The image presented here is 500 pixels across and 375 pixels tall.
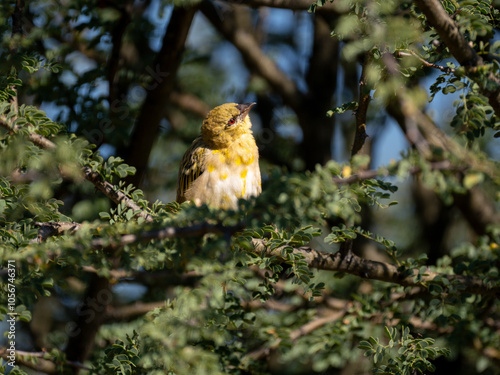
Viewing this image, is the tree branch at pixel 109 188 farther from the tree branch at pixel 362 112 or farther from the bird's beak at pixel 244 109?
the bird's beak at pixel 244 109

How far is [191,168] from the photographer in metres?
4.75

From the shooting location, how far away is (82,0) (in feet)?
15.1

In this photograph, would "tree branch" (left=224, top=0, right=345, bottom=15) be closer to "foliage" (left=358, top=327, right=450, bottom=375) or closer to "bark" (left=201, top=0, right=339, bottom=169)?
"bark" (left=201, top=0, right=339, bottom=169)

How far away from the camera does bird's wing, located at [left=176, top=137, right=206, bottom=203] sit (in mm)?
4695

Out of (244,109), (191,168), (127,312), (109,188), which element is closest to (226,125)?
(244,109)

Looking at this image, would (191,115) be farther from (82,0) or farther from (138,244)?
(138,244)

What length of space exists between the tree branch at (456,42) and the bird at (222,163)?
2275 millimetres

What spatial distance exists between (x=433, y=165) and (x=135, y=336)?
76.2 inches

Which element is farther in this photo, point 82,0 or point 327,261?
point 82,0

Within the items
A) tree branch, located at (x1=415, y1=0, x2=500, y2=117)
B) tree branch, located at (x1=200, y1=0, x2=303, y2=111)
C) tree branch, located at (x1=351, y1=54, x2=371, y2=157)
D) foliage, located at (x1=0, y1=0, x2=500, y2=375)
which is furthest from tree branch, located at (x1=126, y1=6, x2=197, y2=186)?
tree branch, located at (x1=415, y1=0, x2=500, y2=117)

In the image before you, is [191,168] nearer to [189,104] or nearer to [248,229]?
[248,229]

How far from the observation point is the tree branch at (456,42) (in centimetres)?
227

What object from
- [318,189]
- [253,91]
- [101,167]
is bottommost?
[318,189]

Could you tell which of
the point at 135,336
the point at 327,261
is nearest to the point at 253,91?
the point at 327,261
